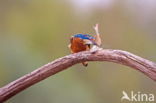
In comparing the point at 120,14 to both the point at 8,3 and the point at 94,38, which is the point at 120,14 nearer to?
the point at 8,3

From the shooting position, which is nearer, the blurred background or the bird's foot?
the bird's foot

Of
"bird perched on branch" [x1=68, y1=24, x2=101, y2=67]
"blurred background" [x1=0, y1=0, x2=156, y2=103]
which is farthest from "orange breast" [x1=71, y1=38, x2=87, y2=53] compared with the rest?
"blurred background" [x1=0, y1=0, x2=156, y2=103]

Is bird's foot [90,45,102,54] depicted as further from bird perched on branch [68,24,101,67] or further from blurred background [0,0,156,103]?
blurred background [0,0,156,103]

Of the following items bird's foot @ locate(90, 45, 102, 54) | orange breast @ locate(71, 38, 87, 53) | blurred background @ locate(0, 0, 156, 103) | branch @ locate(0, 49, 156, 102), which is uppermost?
blurred background @ locate(0, 0, 156, 103)

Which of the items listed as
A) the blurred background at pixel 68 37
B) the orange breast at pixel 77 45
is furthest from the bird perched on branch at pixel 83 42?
the blurred background at pixel 68 37

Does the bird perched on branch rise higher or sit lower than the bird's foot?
higher

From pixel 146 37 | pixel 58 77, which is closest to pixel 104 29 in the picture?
pixel 146 37

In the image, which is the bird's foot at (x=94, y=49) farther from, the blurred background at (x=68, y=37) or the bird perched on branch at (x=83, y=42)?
the blurred background at (x=68, y=37)
